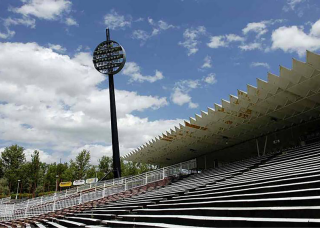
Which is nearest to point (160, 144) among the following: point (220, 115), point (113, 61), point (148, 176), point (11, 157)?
point (148, 176)

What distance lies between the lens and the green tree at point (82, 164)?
52125 millimetres

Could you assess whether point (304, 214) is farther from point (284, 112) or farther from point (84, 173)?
point (84, 173)

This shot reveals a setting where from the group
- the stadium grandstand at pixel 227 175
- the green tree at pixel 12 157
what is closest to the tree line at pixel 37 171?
the green tree at pixel 12 157

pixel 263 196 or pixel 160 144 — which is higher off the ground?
pixel 160 144

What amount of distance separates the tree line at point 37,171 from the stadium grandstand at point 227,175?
84.2 feet

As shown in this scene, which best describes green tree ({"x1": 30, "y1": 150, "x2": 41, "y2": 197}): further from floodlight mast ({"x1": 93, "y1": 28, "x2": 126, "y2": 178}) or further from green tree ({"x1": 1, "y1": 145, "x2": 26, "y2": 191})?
floodlight mast ({"x1": 93, "y1": 28, "x2": 126, "y2": 178})

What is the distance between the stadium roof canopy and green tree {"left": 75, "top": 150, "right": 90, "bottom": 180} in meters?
29.3

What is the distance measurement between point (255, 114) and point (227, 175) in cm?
607

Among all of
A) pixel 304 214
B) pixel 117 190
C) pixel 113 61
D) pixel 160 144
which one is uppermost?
pixel 113 61

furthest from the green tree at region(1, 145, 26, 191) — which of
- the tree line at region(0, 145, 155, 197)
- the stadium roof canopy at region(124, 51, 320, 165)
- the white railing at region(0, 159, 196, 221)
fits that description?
the stadium roof canopy at region(124, 51, 320, 165)

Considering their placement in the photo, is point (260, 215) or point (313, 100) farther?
point (313, 100)

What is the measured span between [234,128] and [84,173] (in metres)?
40.8

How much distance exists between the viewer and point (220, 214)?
476 centimetres

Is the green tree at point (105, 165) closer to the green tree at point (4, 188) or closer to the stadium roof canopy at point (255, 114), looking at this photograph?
the green tree at point (4, 188)
